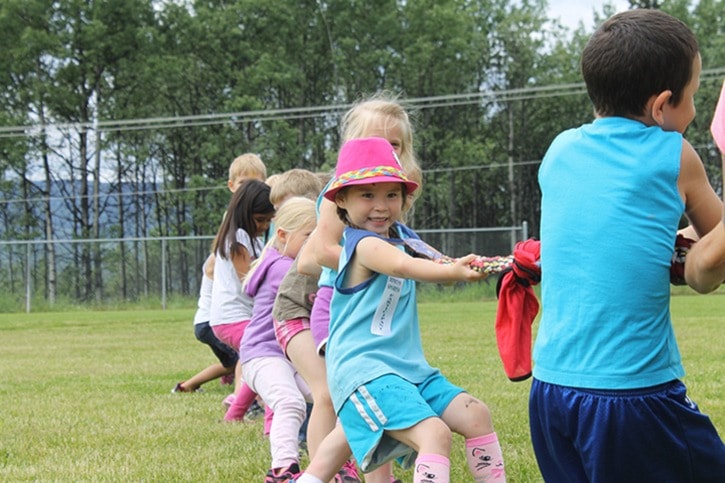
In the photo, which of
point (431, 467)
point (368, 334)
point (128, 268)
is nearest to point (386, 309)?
point (368, 334)

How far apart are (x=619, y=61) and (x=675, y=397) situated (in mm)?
830

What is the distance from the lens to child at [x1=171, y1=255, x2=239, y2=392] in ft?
25.4

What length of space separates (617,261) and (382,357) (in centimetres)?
116

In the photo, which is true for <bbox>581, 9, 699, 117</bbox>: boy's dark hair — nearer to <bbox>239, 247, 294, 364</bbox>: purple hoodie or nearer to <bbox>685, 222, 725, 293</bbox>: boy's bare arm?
<bbox>685, 222, 725, 293</bbox>: boy's bare arm

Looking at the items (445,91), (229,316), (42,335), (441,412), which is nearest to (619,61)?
(441,412)

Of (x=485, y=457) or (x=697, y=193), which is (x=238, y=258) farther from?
(x=697, y=193)

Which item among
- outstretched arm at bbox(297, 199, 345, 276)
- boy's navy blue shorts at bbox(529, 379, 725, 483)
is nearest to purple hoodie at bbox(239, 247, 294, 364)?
outstretched arm at bbox(297, 199, 345, 276)

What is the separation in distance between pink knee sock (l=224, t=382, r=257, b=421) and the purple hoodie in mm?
1240

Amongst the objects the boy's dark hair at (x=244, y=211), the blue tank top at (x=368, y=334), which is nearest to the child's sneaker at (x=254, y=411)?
the boy's dark hair at (x=244, y=211)

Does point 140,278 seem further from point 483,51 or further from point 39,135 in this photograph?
point 483,51

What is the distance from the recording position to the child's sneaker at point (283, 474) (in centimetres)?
441

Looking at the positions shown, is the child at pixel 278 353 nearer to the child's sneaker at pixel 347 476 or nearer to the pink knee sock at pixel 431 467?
the child's sneaker at pixel 347 476

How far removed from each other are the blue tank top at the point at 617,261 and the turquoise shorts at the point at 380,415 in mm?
823

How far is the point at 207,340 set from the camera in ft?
26.1
